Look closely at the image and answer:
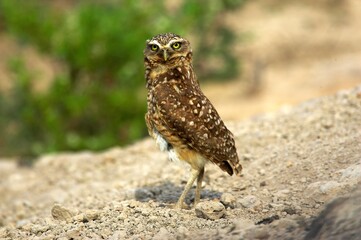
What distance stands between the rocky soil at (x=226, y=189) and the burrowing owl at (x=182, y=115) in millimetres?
394

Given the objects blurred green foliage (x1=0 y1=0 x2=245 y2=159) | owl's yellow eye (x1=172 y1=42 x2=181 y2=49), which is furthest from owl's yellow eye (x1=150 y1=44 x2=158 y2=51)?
blurred green foliage (x1=0 y1=0 x2=245 y2=159)

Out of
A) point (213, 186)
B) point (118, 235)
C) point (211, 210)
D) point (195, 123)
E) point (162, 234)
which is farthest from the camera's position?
point (213, 186)

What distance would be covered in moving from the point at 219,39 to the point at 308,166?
18031mm

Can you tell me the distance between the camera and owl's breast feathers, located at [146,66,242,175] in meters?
6.56

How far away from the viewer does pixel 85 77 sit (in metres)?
16.6

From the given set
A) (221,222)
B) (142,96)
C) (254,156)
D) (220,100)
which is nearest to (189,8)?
(142,96)

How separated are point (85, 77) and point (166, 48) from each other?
33.1ft

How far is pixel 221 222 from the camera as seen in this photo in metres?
5.98

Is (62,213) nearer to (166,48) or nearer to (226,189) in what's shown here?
(226,189)

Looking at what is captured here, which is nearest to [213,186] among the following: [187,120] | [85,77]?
[187,120]

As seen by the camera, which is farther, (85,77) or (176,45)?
(85,77)

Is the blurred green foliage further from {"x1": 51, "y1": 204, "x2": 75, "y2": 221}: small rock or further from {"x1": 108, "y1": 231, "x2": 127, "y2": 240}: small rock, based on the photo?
{"x1": 108, "y1": 231, "x2": 127, "y2": 240}: small rock

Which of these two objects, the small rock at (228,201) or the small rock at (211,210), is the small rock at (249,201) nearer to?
the small rock at (228,201)

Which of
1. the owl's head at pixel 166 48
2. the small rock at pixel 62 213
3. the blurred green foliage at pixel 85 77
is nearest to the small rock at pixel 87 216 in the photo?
the small rock at pixel 62 213
